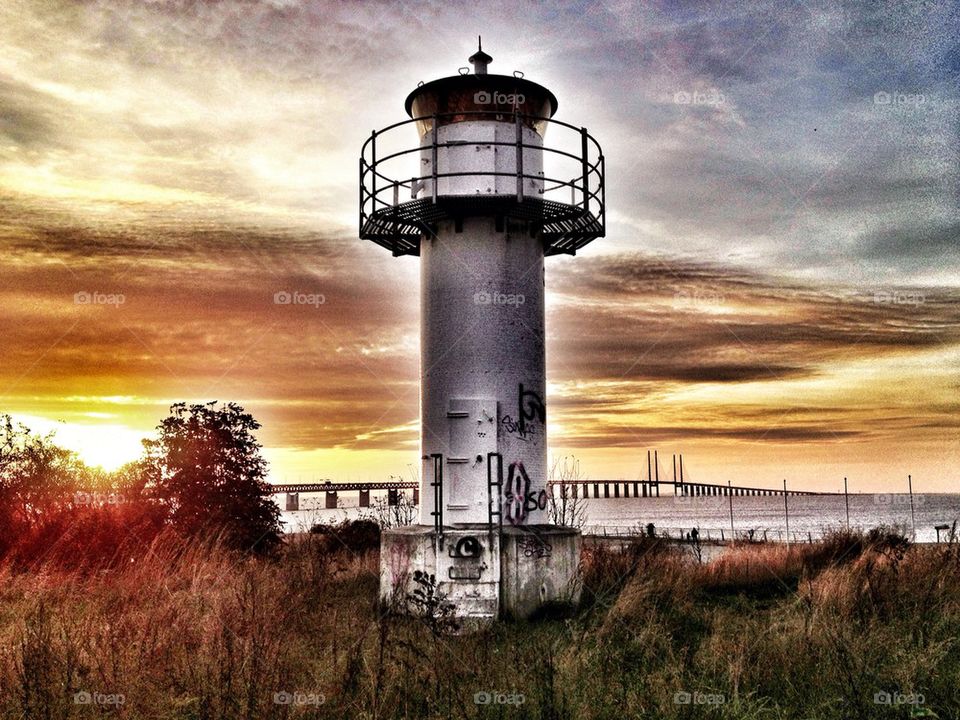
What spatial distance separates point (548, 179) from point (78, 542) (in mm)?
10507

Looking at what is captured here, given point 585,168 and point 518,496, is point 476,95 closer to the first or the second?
point 585,168

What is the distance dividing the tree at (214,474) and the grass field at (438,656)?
496 centimetres

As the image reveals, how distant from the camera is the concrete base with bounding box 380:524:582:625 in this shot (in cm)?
1315

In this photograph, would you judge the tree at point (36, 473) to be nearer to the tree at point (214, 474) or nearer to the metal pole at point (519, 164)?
the tree at point (214, 474)

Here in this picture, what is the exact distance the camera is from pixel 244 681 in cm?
738

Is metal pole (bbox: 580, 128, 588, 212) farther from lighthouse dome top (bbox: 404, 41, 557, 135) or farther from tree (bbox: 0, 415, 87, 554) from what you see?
tree (bbox: 0, 415, 87, 554)

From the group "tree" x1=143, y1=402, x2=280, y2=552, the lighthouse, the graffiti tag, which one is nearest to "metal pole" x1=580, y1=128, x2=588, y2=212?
the lighthouse

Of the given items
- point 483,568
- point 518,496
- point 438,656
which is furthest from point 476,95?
point 438,656

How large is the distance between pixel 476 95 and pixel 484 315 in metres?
3.59

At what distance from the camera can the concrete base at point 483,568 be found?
13148mm

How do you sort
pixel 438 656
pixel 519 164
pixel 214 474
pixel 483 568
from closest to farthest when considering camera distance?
pixel 438 656
pixel 483 568
pixel 519 164
pixel 214 474

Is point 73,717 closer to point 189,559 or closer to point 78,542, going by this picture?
point 189,559

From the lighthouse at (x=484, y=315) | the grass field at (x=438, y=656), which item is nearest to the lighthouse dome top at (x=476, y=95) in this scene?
the lighthouse at (x=484, y=315)

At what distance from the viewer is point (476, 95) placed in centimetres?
1435
